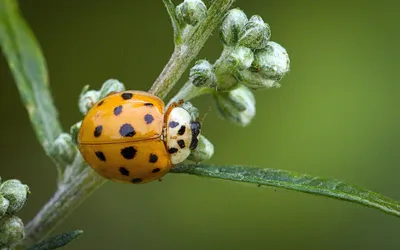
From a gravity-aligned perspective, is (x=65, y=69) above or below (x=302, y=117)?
below

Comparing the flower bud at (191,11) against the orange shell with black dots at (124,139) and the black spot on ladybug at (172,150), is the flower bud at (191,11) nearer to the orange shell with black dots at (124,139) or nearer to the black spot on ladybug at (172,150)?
the orange shell with black dots at (124,139)

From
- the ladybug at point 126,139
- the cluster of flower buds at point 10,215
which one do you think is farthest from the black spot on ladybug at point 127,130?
the cluster of flower buds at point 10,215

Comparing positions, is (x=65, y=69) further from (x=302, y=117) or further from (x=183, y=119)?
(x=183, y=119)

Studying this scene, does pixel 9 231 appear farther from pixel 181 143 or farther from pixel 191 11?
pixel 191 11

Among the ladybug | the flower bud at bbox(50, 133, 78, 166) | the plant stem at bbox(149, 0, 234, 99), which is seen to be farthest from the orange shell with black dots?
the flower bud at bbox(50, 133, 78, 166)

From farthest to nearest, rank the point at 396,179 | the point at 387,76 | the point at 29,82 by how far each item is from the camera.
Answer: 1. the point at 387,76
2. the point at 396,179
3. the point at 29,82

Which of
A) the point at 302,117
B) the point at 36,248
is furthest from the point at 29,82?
the point at 302,117

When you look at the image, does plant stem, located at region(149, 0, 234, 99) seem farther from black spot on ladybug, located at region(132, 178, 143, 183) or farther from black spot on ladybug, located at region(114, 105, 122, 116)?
black spot on ladybug, located at region(132, 178, 143, 183)
